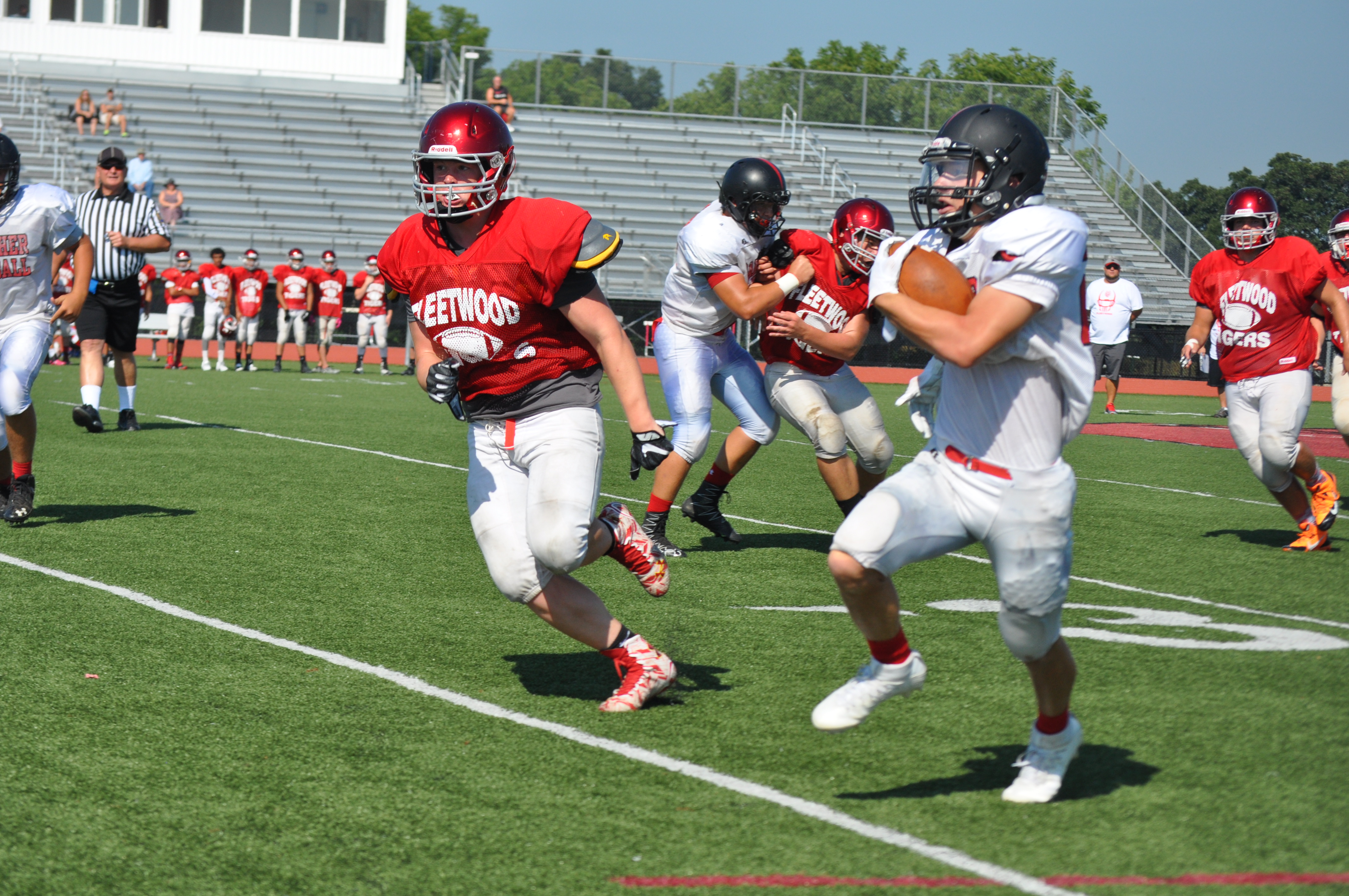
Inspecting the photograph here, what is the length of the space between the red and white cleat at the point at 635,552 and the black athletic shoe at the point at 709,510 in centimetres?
305

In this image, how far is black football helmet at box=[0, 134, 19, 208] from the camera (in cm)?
706

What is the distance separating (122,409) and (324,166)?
20576 millimetres

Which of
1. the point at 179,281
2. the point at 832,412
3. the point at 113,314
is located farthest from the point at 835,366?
the point at 179,281

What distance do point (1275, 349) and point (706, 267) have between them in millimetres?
3380

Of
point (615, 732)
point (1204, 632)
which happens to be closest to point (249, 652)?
point (615, 732)

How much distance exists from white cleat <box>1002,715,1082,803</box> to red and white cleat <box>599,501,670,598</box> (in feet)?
4.65

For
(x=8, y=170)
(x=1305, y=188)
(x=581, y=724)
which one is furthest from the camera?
(x=1305, y=188)

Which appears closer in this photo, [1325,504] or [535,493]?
[535,493]

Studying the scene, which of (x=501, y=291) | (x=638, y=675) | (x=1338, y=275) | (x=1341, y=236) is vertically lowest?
(x=638, y=675)

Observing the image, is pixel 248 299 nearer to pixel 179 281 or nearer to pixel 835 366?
pixel 179 281

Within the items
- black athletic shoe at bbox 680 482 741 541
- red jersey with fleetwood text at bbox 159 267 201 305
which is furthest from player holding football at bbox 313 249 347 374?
black athletic shoe at bbox 680 482 741 541

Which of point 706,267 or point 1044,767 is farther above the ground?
point 706,267

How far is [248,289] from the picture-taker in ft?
76.6

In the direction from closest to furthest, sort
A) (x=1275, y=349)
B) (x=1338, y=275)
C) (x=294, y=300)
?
(x=1275, y=349)
(x=1338, y=275)
(x=294, y=300)
